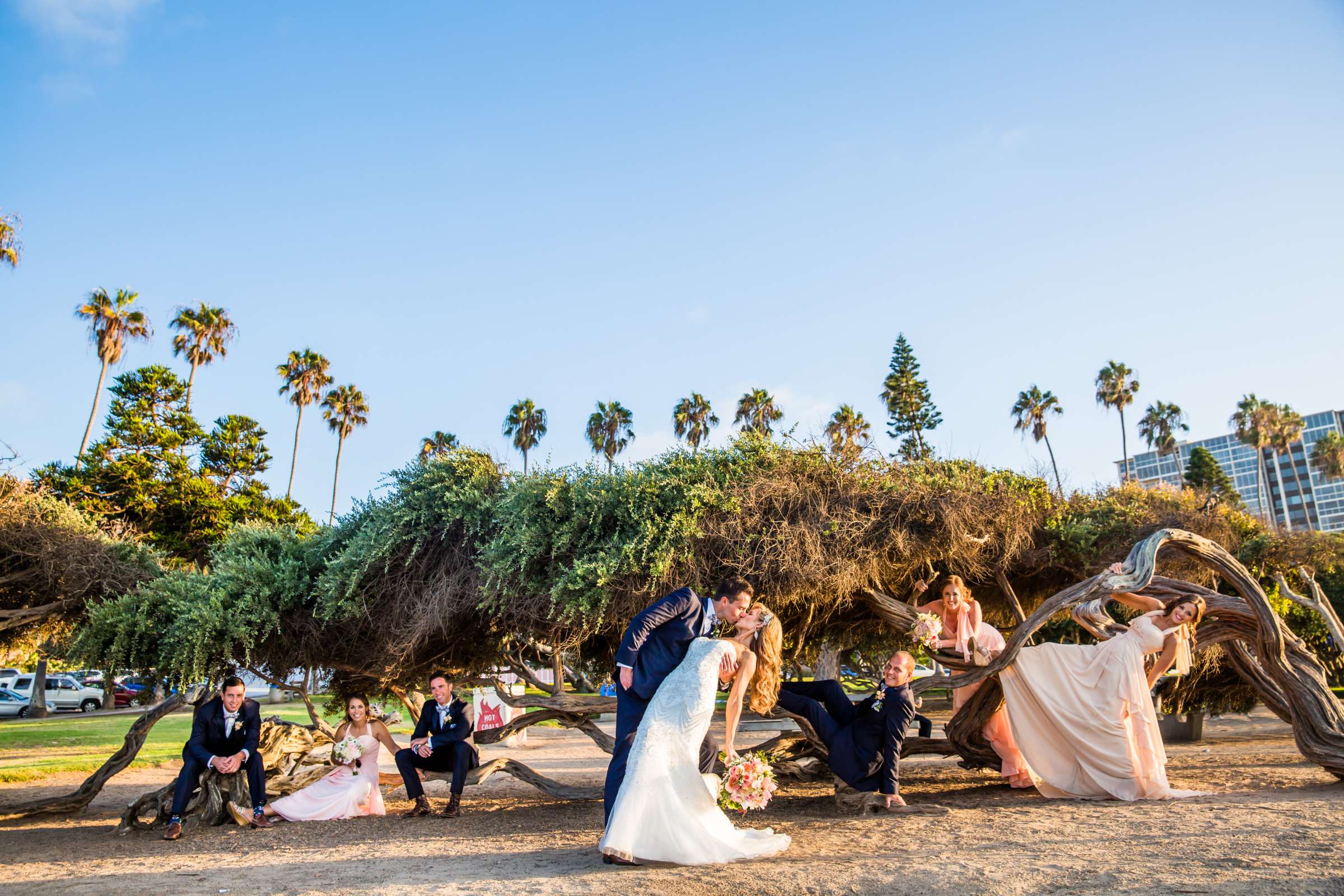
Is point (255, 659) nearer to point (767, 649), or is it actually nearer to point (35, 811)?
point (35, 811)

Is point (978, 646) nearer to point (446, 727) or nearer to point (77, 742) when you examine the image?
point (446, 727)

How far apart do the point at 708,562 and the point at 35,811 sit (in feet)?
28.6

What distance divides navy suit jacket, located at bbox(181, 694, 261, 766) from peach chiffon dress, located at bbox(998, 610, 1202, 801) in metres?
8.12

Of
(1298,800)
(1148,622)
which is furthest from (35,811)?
(1298,800)

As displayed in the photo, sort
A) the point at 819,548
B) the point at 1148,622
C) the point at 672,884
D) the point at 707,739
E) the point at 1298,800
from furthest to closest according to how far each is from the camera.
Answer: the point at 819,548 < the point at 1148,622 < the point at 1298,800 < the point at 707,739 < the point at 672,884

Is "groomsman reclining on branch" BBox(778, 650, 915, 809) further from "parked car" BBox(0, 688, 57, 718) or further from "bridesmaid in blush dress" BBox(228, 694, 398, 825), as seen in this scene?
"parked car" BBox(0, 688, 57, 718)

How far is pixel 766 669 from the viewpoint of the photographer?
695 cm

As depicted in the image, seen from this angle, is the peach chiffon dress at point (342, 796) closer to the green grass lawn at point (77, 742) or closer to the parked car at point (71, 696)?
the green grass lawn at point (77, 742)

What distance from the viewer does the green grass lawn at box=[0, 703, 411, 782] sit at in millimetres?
15828

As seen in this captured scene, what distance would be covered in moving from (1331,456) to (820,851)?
61925 mm

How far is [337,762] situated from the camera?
9.47 m

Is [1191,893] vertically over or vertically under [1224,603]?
under

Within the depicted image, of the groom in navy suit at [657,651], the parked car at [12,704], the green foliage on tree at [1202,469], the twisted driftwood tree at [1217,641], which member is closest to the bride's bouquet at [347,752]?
the groom in navy suit at [657,651]

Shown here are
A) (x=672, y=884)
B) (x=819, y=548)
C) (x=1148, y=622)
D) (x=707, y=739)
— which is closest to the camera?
(x=672, y=884)
